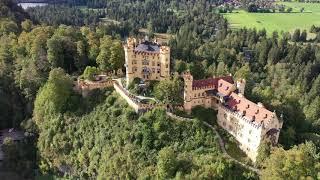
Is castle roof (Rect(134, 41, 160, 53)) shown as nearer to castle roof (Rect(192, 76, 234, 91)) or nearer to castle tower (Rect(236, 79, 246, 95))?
castle roof (Rect(192, 76, 234, 91))

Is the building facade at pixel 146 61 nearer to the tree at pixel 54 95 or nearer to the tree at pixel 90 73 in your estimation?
the tree at pixel 90 73

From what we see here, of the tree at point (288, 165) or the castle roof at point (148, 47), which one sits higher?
the castle roof at point (148, 47)

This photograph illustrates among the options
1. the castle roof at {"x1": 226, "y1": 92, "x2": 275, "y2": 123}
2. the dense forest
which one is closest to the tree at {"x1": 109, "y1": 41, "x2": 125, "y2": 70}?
the dense forest

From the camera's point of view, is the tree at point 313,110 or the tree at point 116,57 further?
the tree at point 313,110

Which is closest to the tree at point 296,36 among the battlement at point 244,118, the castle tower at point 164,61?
the castle tower at point 164,61

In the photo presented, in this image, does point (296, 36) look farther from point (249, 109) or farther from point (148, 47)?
point (249, 109)

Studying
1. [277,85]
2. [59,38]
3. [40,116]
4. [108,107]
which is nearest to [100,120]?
[108,107]

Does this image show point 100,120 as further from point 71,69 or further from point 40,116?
point 71,69
